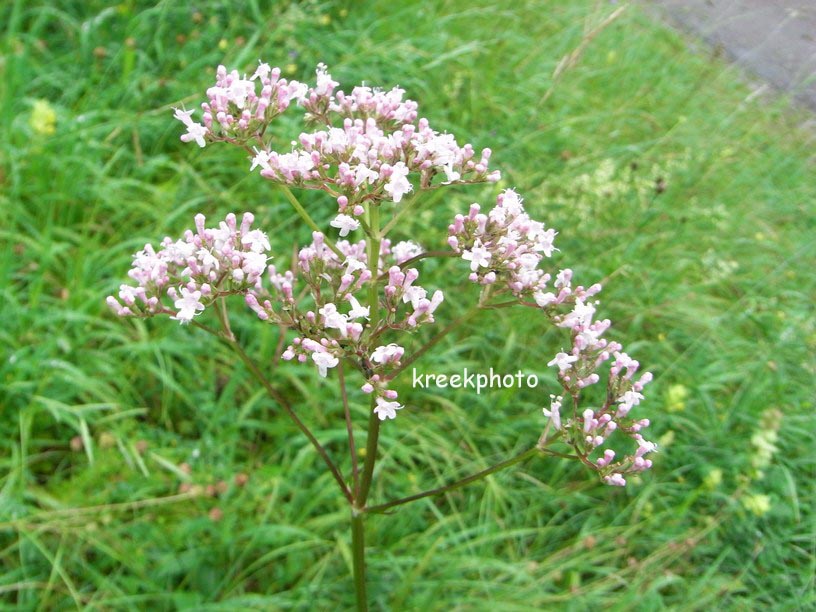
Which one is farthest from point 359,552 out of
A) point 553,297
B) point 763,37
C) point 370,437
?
point 763,37

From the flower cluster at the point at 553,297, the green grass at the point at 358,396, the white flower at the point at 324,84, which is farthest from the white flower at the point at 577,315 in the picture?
the green grass at the point at 358,396

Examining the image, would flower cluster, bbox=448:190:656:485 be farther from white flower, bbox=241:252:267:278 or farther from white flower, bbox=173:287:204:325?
white flower, bbox=173:287:204:325

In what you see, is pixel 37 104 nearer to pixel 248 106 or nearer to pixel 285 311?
pixel 248 106

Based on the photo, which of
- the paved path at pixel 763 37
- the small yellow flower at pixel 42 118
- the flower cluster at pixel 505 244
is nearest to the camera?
the flower cluster at pixel 505 244

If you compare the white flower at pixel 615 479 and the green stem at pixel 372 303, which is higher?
the green stem at pixel 372 303

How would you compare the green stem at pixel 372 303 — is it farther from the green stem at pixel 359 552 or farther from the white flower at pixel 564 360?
the white flower at pixel 564 360

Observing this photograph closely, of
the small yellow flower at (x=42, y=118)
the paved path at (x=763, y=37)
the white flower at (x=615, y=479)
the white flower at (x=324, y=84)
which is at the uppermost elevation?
the paved path at (x=763, y=37)

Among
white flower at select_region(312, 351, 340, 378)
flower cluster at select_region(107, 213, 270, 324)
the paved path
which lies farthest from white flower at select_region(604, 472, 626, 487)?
the paved path
